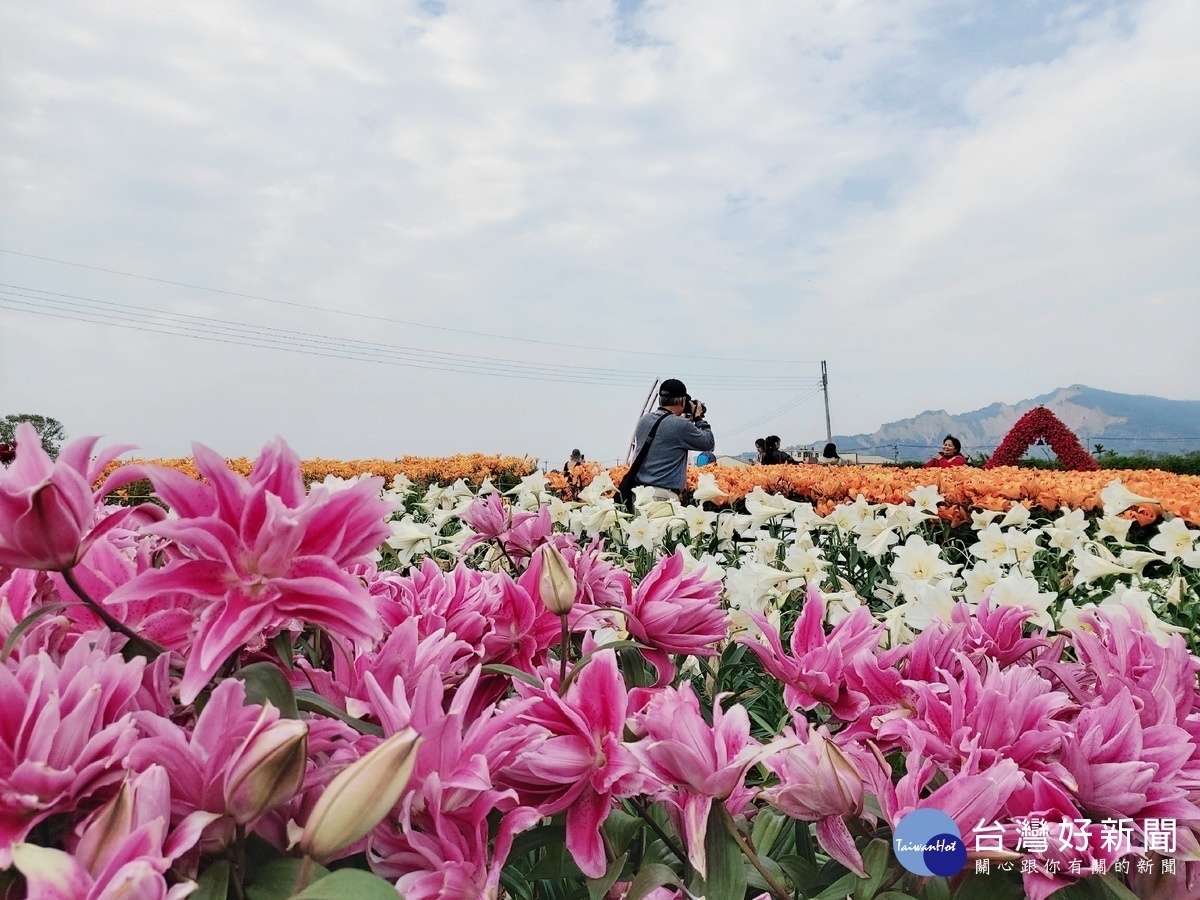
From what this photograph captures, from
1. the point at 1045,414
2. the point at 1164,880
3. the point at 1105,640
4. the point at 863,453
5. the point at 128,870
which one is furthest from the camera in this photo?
the point at 863,453

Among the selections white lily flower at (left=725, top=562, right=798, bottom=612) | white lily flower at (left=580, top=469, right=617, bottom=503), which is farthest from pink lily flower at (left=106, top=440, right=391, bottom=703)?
white lily flower at (left=580, top=469, right=617, bottom=503)

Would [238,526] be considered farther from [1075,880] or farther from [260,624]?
[1075,880]

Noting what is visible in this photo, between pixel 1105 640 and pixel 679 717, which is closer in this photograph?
pixel 679 717

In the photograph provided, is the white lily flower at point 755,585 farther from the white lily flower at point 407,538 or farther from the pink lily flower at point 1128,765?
the pink lily flower at point 1128,765

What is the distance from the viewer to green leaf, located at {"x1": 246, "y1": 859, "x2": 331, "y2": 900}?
517 mm

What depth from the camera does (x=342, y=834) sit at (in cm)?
51

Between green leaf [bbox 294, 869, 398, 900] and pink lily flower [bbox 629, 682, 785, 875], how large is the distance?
23 cm

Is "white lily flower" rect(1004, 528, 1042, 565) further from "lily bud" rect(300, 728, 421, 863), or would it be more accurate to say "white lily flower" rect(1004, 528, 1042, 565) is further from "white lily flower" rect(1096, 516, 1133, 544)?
"lily bud" rect(300, 728, 421, 863)

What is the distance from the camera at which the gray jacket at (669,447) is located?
662 cm

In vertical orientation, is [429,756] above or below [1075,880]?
above

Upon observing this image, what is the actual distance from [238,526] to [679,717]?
34 cm

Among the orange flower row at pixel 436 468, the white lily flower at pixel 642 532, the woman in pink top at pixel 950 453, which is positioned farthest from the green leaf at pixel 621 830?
the orange flower row at pixel 436 468

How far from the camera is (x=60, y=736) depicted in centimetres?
53

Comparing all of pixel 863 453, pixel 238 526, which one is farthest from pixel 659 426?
pixel 863 453
